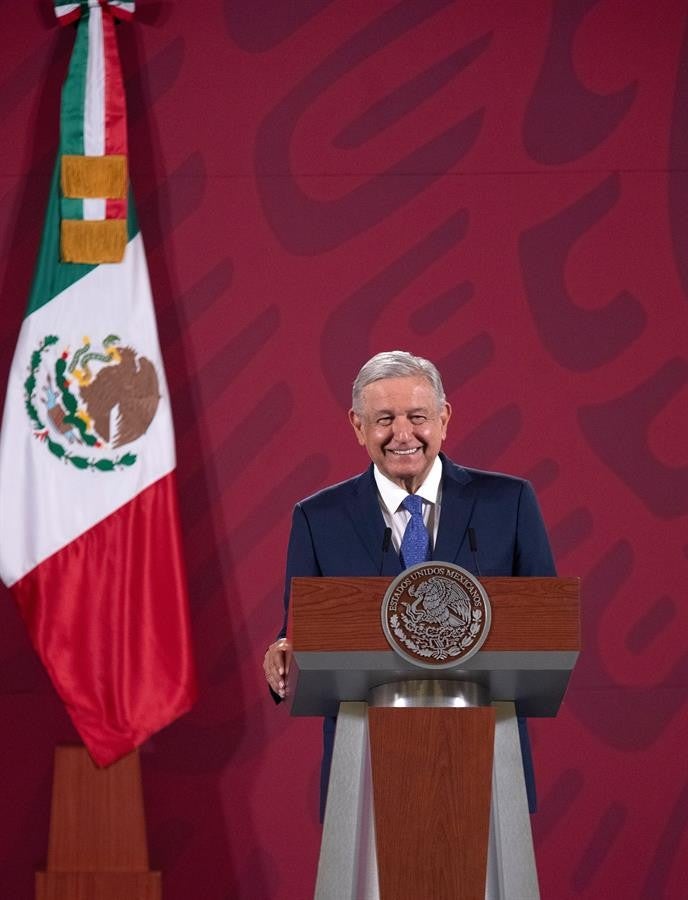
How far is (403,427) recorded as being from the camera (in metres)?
2.49

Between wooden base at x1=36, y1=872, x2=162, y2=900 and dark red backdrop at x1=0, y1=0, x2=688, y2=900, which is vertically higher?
dark red backdrop at x1=0, y1=0, x2=688, y2=900

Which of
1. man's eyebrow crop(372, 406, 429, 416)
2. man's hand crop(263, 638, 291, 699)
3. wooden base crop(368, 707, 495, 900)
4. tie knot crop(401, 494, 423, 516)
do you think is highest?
man's eyebrow crop(372, 406, 429, 416)

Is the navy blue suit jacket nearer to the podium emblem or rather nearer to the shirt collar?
the shirt collar

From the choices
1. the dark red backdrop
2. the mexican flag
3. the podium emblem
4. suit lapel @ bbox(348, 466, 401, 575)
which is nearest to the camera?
the podium emblem

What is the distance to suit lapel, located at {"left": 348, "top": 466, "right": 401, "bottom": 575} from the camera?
240 centimetres

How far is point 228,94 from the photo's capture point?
4.47 meters

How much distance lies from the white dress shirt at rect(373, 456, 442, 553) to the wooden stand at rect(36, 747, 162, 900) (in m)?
1.84

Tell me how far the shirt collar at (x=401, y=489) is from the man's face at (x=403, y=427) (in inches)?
0.4

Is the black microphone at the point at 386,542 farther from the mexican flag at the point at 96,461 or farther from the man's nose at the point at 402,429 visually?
the mexican flag at the point at 96,461

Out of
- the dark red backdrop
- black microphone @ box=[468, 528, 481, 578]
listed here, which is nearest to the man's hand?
black microphone @ box=[468, 528, 481, 578]

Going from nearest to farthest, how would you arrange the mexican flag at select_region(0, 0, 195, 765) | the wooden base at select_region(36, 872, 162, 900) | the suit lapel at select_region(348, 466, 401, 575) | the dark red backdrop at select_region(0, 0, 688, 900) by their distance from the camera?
the suit lapel at select_region(348, 466, 401, 575) < the wooden base at select_region(36, 872, 162, 900) < the mexican flag at select_region(0, 0, 195, 765) < the dark red backdrop at select_region(0, 0, 688, 900)

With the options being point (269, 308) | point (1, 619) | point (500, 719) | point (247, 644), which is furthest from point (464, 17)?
point (500, 719)

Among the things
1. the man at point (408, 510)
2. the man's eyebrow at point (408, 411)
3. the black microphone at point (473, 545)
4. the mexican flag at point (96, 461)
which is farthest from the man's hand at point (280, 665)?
the mexican flag at point (96, 461)

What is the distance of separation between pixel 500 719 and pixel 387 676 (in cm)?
21
